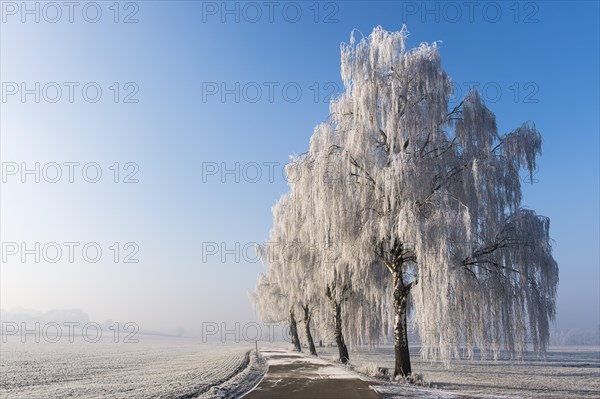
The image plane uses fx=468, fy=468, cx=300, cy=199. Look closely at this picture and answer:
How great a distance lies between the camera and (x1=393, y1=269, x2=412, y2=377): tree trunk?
1700 centimetres

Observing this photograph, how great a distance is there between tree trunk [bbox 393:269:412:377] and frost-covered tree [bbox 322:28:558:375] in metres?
0.04

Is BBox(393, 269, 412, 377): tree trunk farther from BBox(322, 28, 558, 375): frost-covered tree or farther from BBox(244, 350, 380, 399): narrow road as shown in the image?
BBox(244, 350, 380, 399): narrow road

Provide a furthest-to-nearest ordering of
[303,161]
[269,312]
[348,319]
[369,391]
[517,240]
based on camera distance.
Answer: [269,312] < [348,319] < [303,161] < [517,240] < [369,391]

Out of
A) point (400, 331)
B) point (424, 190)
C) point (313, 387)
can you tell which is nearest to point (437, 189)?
point (424, 190)

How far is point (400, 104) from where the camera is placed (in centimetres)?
1778

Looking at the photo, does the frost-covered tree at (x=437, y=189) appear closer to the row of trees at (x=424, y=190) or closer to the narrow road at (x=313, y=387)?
the row of trees at (x=424, y=190)

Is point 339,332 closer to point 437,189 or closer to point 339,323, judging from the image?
point 339,323

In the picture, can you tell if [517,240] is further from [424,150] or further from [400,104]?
[400,104]

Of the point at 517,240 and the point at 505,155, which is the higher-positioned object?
the point at 505,155

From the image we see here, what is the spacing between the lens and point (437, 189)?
17.3 meters

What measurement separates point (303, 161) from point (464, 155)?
6.40 m

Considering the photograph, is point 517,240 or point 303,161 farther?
point 303,161

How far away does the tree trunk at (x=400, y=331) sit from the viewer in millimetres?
17000

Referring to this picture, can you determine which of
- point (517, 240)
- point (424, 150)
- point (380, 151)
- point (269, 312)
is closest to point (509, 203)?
point (517, 240)
